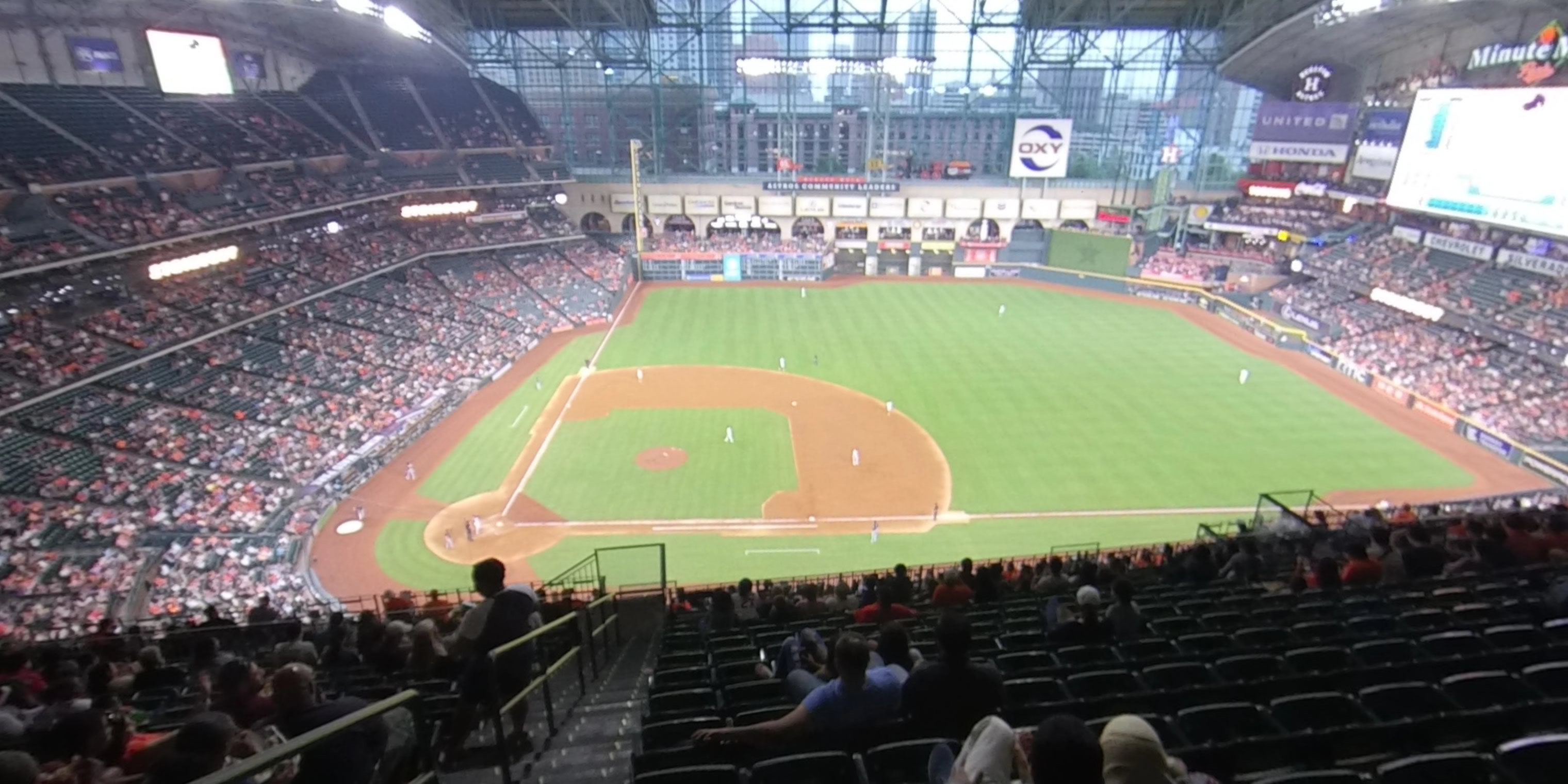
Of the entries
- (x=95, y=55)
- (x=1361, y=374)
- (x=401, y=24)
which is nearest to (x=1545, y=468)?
(x=1361, y=374)

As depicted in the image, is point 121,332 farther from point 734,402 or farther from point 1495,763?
point 1495,763

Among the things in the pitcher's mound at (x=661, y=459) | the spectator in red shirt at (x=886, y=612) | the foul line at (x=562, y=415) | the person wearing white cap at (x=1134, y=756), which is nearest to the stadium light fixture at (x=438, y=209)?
the foul line at (x=562, y=415)

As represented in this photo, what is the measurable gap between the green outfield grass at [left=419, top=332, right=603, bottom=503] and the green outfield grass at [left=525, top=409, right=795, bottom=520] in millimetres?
1415

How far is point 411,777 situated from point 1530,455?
34.4m

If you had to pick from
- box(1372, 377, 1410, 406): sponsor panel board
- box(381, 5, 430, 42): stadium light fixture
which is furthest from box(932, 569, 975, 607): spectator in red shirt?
box(381, 5, 430, 42): stadium light fixture

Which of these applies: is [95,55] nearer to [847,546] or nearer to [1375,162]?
[847,546]

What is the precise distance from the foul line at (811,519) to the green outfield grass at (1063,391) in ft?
1.17

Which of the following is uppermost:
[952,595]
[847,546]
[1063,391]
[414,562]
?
[952,595]

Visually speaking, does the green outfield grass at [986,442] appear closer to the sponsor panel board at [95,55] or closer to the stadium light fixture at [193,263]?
the stadium light fixture at [193,263]

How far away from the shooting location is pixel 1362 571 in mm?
8852

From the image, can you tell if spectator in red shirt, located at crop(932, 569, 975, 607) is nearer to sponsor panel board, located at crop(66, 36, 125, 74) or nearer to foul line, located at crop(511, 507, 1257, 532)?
foul line, located at crop(511, 507, 1257, 532)

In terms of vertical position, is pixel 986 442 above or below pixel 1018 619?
below

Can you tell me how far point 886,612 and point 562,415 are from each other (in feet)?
80.6

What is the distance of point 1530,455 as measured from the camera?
25516 mm
